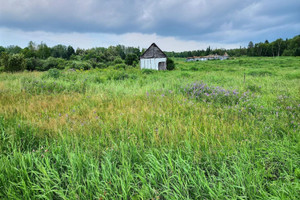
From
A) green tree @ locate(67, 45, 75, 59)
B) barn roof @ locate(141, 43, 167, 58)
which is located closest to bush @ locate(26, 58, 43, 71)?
barn roof @ locate(141, 43, 167, 58)

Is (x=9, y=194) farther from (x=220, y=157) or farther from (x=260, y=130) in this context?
(x=260, y=130)

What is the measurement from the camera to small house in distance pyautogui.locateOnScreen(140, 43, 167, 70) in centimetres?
2891

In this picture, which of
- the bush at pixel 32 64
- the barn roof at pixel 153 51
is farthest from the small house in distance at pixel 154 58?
the bush at pixel 32 64

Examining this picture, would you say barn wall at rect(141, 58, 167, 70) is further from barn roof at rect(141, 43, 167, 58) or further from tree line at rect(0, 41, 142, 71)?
tree line at rect(0, 41, 142, 71)

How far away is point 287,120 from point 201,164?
2.68 m

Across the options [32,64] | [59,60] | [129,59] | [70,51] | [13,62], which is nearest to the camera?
[13,62]

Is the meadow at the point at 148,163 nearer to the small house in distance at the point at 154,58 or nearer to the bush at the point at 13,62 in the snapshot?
the small house in distance at the point at 154,58

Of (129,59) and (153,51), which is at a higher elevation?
(129,59)

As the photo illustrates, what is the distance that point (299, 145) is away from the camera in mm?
2586

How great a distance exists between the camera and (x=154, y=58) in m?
29.1

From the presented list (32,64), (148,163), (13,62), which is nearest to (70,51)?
(32,64)

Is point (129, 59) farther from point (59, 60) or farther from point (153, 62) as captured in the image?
point (153, 62)

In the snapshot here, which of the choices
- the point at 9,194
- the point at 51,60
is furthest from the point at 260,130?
the point at 51,60

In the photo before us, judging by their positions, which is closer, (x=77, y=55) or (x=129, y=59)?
(x=129, y=59)
